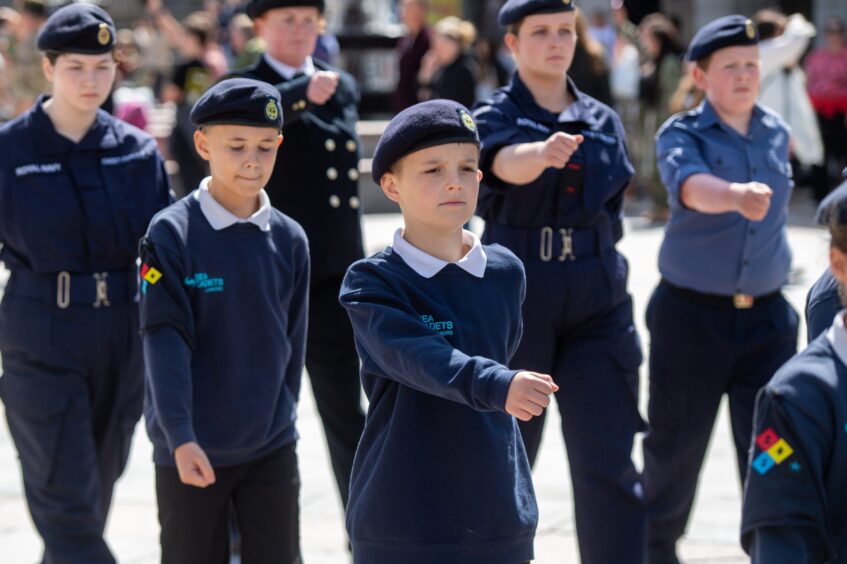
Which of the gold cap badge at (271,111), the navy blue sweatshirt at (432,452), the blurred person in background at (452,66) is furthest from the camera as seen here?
the blurred person in background at (452,66)

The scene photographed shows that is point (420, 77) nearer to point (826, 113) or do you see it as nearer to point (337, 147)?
point (826, 113)

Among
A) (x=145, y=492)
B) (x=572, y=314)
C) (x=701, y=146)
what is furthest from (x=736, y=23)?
(x=145, y=492)

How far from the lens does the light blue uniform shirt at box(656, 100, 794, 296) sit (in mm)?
5301

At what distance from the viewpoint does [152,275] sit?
432 centimetres

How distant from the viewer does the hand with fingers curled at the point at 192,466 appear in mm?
4109

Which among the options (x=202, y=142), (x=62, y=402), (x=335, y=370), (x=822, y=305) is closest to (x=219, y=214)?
(x=202, y=142)

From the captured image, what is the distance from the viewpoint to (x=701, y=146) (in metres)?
5.34

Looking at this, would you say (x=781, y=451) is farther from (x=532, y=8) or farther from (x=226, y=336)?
(x=532, y=8)

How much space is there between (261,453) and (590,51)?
5.22 m

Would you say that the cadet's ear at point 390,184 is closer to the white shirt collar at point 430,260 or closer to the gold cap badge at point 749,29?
the white shirt collar at point 430,260

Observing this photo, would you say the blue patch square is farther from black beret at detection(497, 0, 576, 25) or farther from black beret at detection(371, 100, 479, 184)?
black beret at detection(497, 0, 576, 25)

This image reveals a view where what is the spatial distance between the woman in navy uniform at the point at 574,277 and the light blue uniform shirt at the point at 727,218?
0.34m

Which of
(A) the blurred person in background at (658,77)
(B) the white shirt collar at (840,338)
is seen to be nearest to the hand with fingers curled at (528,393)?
(B) the white shirt collar at (840,338)

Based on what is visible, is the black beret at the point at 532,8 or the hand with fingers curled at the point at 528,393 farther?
the black beret at the point at 532,8
